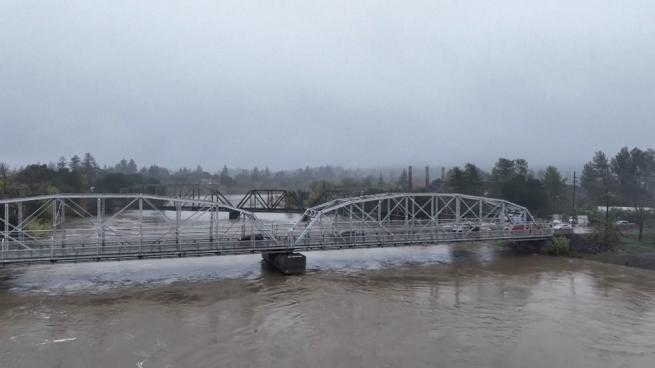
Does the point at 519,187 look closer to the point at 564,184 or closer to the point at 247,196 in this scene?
the point at 564,184

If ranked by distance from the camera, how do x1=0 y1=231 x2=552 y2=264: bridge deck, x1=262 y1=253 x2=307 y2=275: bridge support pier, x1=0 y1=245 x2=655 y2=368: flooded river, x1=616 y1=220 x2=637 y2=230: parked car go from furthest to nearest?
1. x1=616 y1=220 x2=637 y2=230: parked car
2. x1=262 y1=253 x2=307 y2=275: bridge support pier
3. x1=0 y1=231 x2=552 y2=264: bridge deck
4. x1=0 y1=245 x2=655 y2=368: flooded river

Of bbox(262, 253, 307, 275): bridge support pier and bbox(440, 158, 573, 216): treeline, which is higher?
bbox(440, 158, 573, 216): treeline

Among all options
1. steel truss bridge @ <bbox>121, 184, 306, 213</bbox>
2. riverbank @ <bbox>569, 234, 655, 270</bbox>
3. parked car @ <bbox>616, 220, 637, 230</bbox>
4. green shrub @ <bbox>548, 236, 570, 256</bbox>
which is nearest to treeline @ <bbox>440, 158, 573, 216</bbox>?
parked car @ <bbox>616, 220, 637, 230</bbox>

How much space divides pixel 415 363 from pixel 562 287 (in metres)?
17.9

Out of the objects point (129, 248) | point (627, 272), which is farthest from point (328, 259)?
point (627, 272)

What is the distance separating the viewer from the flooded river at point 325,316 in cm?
1923

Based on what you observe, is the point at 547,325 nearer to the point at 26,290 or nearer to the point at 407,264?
the point at 407,264

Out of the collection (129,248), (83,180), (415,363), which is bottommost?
(415,363)

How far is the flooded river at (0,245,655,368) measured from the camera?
63.1ft

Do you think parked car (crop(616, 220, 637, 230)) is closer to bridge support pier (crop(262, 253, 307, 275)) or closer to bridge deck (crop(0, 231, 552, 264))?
bridge deck (crop(0, 231, 552, 264))

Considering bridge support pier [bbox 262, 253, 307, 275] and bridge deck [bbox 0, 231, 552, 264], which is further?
bridge support pier [bbox 262, 253, 307, 275]

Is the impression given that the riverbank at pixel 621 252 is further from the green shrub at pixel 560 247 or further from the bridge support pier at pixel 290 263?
the bridge support pier at pixel 290 263

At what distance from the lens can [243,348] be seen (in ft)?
65.6

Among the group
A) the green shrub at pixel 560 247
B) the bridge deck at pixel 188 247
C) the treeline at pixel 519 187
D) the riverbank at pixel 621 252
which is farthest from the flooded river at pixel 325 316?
the treeline at pixel 519 187
